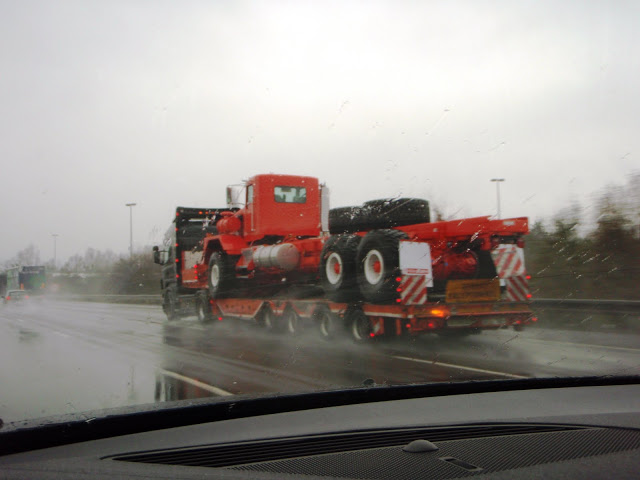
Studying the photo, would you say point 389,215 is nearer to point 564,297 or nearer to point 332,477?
point 564,297

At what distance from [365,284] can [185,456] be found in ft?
25.9

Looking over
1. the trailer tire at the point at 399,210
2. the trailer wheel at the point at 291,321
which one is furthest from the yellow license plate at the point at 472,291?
the trailer wheel at the point at 291,321

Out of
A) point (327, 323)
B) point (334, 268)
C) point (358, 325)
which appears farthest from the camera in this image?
point (327, 323)

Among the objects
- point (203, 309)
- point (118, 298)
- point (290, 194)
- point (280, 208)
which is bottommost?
point (118, 298)

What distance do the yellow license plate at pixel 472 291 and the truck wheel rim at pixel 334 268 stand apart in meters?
1.96

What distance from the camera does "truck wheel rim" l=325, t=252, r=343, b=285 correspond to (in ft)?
34.4

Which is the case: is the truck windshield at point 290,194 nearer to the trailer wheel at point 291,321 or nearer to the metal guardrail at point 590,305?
the trailer wheel at point 291,321

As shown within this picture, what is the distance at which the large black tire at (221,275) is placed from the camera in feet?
47.6

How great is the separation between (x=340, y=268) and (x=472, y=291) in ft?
7.65

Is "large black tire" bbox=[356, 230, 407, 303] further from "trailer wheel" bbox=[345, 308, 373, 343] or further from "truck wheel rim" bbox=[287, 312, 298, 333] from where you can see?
"truck wheel rim" bbox=[287, 312, 298, 333]

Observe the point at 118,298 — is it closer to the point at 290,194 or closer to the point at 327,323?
the point at 290,194

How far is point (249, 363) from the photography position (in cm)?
810

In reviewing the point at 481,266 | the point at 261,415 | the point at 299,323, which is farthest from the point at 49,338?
the point at 261,415

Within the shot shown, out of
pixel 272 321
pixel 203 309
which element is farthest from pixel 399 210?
pixel 203 309
